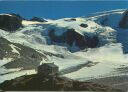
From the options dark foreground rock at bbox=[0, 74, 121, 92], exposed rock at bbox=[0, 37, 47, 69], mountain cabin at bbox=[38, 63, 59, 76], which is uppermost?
exposed rock at bbox=[0, 37, 47, 69]

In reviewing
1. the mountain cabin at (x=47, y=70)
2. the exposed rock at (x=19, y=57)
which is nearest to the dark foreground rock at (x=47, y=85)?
the mountain cabin at (x=47, y=70)

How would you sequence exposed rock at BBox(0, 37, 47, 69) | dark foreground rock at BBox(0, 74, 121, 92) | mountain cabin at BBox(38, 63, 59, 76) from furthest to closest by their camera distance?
exposed rock at BBox(0, 37, 47, 69) → mountain cabin at BBox(38, 63, 59, 76) → dark foreground rock at BBox(0, 74, 121, 92)

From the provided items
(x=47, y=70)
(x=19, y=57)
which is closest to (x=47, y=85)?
(x=47, y=70)

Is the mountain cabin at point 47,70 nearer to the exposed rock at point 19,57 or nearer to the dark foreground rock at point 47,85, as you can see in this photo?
the dark foreground rock at point 47,85

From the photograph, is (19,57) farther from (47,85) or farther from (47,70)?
(47,85)

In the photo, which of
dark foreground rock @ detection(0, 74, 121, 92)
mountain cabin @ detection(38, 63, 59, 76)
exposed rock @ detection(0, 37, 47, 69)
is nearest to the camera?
dark foreground rock @ detection(0, 74, 121, 92)

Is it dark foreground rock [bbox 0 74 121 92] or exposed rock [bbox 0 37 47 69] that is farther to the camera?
exposed rock [bbox 0 37 47 69]

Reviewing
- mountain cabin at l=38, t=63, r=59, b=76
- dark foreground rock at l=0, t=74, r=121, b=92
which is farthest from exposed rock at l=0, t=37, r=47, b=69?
dark foreground rock at l=0, t=74, r=121, b=92

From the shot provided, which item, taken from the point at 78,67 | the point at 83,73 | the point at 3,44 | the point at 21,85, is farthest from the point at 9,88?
the point at 3,44

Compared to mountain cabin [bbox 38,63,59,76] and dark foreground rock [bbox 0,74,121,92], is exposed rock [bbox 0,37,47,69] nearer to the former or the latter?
mountain cabin [bbox 38,63,59,76]

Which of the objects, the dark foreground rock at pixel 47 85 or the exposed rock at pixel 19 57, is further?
the exposed rock at pixel 19 57

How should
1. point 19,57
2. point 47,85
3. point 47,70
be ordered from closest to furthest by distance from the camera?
point 47,85 < point 47,70 < point 19,57

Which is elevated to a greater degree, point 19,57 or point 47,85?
Result: point 19,57

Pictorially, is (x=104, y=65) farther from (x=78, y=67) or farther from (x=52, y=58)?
(x=52, y=58)
